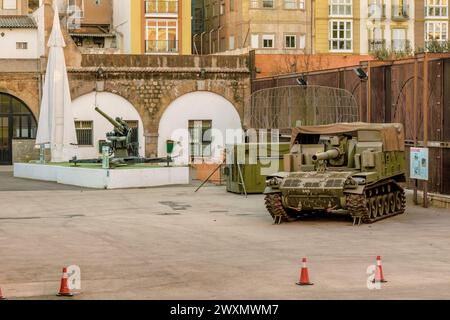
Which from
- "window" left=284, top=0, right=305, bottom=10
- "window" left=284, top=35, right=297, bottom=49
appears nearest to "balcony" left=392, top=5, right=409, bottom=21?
"window" left=284, top=0, right=305, bottom=10

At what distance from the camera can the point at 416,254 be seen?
2069 cm

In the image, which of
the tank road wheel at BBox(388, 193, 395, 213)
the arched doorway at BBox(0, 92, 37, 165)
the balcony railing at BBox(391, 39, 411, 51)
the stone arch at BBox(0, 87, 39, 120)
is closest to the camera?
the tank road wheel at BBox(388, 193, 395, 213)

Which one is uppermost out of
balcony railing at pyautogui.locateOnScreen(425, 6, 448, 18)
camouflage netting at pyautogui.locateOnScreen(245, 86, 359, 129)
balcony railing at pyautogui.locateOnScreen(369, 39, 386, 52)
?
balcony railing at pyautogui.locateOnScreen(425, 6, 448, 18)

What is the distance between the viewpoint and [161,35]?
6950 centimetres

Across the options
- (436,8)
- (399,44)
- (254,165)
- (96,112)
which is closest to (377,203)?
(254,165)

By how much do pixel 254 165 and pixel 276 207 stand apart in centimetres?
884

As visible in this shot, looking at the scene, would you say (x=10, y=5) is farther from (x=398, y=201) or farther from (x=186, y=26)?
(x=398, y=201)

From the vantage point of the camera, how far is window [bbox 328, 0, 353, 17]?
244ft

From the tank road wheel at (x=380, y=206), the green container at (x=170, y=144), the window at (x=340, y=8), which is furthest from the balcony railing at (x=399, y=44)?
the tank road wheel at (x=380, y=206)

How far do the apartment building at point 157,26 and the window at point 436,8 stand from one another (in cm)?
1774

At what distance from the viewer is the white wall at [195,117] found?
5566 centimetres

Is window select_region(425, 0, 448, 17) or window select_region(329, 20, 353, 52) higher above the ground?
window select_region(425, 0, 448, 17)

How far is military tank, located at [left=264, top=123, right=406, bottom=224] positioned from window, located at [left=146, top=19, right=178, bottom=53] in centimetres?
3986

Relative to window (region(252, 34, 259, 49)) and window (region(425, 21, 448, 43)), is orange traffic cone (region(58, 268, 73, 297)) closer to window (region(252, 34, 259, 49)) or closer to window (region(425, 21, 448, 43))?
window (region(252, 34, 259, 49))
